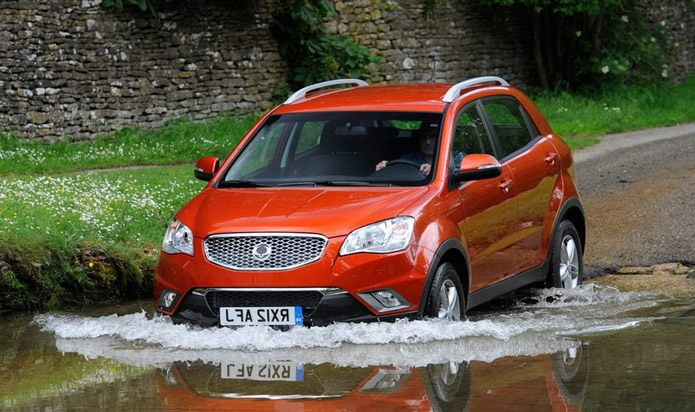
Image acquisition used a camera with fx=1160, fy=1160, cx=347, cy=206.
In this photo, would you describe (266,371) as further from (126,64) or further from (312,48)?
(312,48)

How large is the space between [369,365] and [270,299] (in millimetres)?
714

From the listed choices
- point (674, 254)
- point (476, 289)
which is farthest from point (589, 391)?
point (674, 254)

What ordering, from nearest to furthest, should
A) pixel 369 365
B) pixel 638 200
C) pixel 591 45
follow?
pixel 369 365 → pixel 638 200 → pixel 591 45

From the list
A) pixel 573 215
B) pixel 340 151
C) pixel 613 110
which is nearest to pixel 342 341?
pixel 340 151

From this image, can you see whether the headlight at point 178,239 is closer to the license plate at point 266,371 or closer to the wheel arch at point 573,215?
the license plate at point 266,371

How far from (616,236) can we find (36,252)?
5.43 meters

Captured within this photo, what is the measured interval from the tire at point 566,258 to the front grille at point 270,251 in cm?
265

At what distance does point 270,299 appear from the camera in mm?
6672

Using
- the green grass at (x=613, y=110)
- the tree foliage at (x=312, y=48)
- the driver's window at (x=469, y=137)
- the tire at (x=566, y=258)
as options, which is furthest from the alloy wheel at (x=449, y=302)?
the tree foliage at (x=312, y=48)

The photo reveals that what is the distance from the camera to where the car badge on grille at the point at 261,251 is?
21.9 ft

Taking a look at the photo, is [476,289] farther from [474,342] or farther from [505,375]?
[505,375]

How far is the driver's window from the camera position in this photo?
7812 millimetres

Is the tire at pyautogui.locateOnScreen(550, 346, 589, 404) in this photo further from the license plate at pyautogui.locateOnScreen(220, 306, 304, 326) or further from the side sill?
the license plate at pyautogui.locateOnScreen(220, 306, 304, 326)

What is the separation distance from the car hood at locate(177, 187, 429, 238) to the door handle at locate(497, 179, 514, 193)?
34.9 inches
